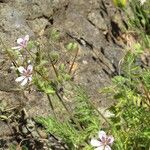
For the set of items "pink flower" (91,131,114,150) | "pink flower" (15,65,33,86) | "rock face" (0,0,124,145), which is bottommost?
"rock face" (0,0,124,145)

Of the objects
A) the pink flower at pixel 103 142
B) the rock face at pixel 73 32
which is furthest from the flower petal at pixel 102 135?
the rock face at pixel 73 32

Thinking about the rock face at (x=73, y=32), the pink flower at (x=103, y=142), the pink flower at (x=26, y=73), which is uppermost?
the pink flower at (x=26, y=73)

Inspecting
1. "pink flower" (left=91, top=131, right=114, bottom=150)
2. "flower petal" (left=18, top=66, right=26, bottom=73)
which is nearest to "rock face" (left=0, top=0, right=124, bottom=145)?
"flower petal" (left=18, top=66, right=26, bottom=73)

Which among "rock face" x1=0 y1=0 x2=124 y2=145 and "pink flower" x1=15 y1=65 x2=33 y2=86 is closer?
"pink flower" x1=15 y1=65 x2=33 y2=86

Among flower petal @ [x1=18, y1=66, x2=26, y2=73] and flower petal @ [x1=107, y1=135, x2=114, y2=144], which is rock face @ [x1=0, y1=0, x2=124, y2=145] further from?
flower petal @ [x1=107, y1=135, x2=114, y2=144]

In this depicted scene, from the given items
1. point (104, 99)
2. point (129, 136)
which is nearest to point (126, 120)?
point (129, 136)

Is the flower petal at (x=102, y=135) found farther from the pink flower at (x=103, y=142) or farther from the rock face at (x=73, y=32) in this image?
the rock face at (x=73, y=32)

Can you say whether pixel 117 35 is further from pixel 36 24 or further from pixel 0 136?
pixel 0 136

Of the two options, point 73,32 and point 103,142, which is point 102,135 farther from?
point 73,32
